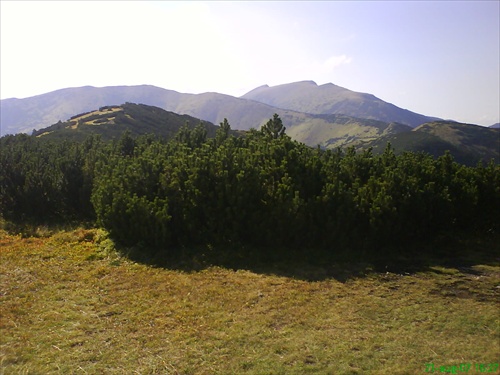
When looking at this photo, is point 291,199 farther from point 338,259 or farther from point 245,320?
point 245,320

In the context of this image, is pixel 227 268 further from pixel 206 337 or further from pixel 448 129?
pixel 448 129

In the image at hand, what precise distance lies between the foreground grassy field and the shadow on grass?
0.49ft

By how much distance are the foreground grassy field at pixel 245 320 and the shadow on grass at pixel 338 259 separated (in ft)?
0.49

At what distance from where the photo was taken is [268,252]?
986 centimetres

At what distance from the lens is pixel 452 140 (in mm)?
Answer: 128625

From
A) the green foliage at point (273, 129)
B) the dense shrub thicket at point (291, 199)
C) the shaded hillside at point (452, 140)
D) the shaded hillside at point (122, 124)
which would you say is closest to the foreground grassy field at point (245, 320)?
the dense shrub thicket at point (291, 199)

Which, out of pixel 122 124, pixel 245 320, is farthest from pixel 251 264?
pixel 122 124

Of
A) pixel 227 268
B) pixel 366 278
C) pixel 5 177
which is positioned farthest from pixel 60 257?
pixel 366 278

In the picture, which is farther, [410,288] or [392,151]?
[392,151]

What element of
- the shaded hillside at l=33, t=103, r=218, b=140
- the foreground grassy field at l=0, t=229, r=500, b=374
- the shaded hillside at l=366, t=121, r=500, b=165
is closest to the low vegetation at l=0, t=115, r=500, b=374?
the foreground grassy field at l=0, t=229, r=500, b=374

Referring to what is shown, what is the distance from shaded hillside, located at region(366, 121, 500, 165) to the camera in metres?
106

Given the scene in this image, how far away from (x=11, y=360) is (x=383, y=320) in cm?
Result: 574

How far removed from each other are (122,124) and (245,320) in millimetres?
68240

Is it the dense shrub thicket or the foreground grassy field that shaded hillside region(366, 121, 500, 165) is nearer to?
the dense shrub thicket
